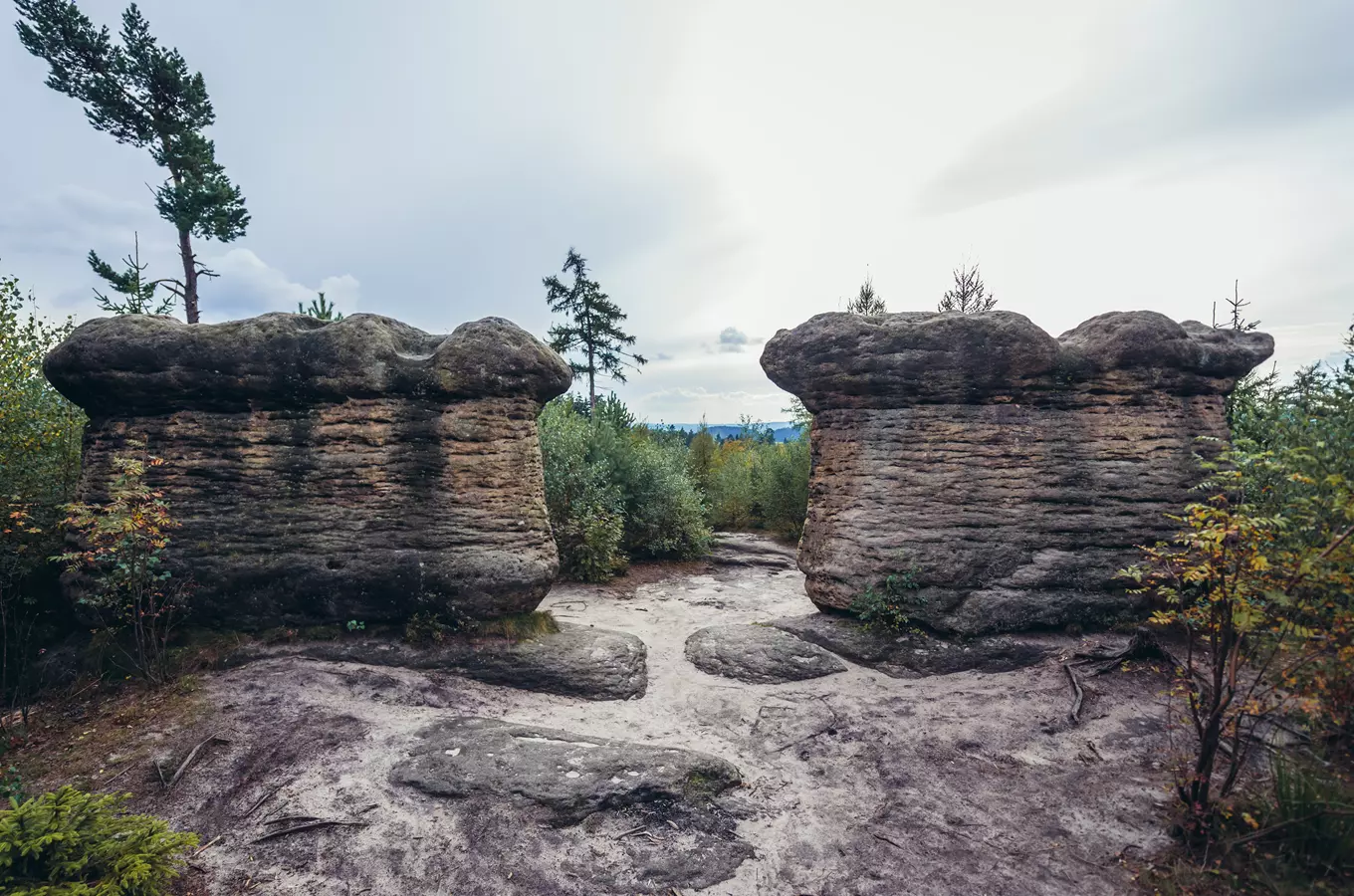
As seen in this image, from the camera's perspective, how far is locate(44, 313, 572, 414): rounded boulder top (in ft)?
22.7

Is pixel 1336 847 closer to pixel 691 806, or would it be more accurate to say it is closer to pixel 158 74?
pixel 691 806

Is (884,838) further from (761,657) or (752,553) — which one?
(752,553)

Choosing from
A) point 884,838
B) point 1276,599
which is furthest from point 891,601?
point 1276,599

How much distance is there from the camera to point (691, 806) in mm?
4633

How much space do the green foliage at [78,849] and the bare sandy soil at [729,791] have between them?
836 millimetres

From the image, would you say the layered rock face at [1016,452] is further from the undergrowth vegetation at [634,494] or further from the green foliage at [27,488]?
the green foliage at [27,488]

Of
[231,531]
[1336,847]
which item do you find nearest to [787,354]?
[1336,847]

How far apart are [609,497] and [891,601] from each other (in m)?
7.10

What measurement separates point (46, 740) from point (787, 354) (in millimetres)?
9076

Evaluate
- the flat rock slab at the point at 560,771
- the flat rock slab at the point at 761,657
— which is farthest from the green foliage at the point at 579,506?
the flat rock slab at the point at 560,771

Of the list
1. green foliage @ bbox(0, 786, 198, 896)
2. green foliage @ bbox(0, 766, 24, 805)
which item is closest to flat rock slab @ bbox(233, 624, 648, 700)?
green foliage @ bbox(0, 766, 24, 805)

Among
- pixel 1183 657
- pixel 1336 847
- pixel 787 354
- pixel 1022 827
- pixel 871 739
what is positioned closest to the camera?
pixel 1336 847

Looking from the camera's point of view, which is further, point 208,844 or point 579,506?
point 579,506

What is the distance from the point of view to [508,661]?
6.88 m
